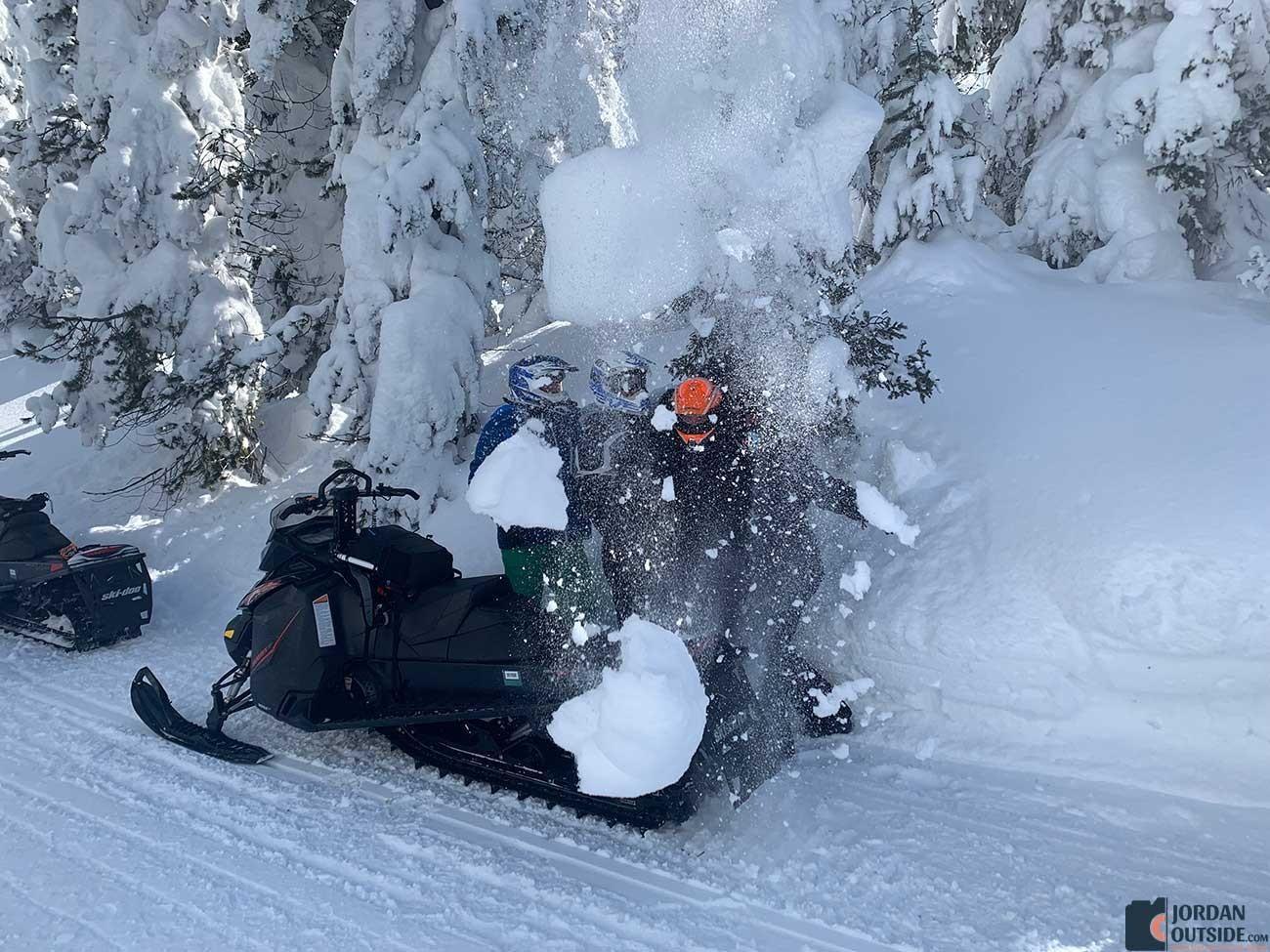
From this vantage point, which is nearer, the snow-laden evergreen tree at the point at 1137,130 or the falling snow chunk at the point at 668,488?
the falling snow chunk at the point at 668,488

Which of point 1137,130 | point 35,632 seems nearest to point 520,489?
point 35,632

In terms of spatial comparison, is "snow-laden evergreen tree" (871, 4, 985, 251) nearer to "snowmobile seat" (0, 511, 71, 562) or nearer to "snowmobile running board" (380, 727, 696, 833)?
"snowmobile running board" (380, 727, 696, 833)

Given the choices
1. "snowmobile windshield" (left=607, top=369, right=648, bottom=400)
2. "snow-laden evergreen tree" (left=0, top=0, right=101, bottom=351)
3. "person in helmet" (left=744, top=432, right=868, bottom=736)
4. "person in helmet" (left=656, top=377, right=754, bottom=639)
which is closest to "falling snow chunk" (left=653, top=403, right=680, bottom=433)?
"person in helmet" (left=656, top=377, right=754, bottom=639)

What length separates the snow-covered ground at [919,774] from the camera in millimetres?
3383

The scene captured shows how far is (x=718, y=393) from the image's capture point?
4730 mm

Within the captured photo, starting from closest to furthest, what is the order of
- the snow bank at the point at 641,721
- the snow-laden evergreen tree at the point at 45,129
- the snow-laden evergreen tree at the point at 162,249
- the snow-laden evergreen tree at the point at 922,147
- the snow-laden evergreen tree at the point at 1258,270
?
the snow bank at the point at 641,721
the snow-laden evergreen tree at the point at 1258,270
the snow-laden evergreen tree at the point at 922,147
the snow-laden evergreen tree at the point at 162,249
the snow-laden evergreen tree at the point at 45,129

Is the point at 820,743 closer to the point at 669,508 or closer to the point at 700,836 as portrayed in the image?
the point at 700,836

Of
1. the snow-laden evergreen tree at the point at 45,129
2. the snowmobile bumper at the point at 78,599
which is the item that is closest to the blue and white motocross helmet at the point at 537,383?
the snowmobile bumper at the point at 78,599

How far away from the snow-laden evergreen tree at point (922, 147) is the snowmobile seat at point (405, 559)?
5.58 m

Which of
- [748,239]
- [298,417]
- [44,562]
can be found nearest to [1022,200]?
[748,239]

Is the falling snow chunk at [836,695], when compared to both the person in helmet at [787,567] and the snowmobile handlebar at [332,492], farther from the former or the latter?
the snowmobile handlebar at [332,492]

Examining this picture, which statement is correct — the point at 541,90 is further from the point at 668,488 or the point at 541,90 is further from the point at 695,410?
the point at 668,488

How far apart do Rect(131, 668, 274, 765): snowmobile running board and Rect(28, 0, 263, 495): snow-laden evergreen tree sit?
4292 millimetres

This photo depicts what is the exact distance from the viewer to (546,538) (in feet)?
14.2
